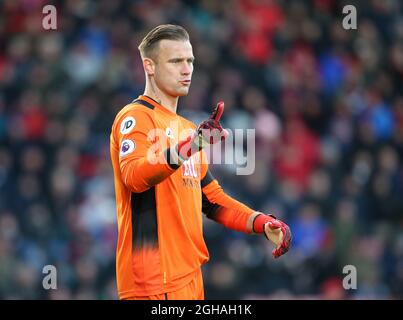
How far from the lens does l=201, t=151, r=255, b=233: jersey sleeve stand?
5797 mm

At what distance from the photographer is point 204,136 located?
16.1 feet

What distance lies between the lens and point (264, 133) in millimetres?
11523

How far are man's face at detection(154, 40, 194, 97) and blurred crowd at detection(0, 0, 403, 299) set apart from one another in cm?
488

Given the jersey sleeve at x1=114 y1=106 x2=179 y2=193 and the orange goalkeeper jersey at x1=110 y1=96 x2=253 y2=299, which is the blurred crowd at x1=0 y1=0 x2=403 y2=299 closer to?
the orange goalkeeper jersey at x1=110 y1=96 x2=253 y2=299

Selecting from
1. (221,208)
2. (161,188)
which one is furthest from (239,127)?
(161,188)

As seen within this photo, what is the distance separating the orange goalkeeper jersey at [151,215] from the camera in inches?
205

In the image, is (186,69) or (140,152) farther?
(186,69)

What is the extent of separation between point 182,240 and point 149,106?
810 mm

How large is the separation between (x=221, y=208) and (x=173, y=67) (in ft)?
3.24

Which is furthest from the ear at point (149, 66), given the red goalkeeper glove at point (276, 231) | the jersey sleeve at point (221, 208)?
the red goalkeeper glove at point (276, 231)

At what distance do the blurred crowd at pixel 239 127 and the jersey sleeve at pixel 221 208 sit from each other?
426 cm

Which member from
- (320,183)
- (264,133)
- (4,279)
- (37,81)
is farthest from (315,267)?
(37,81)

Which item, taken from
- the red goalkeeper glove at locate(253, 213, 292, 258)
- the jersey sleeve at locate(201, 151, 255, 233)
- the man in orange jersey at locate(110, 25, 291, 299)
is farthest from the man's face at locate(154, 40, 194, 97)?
the red goalkeeper glove at locate(253, 213, 292, 258)

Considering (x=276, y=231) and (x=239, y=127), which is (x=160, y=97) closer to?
(x=276, y=231)
